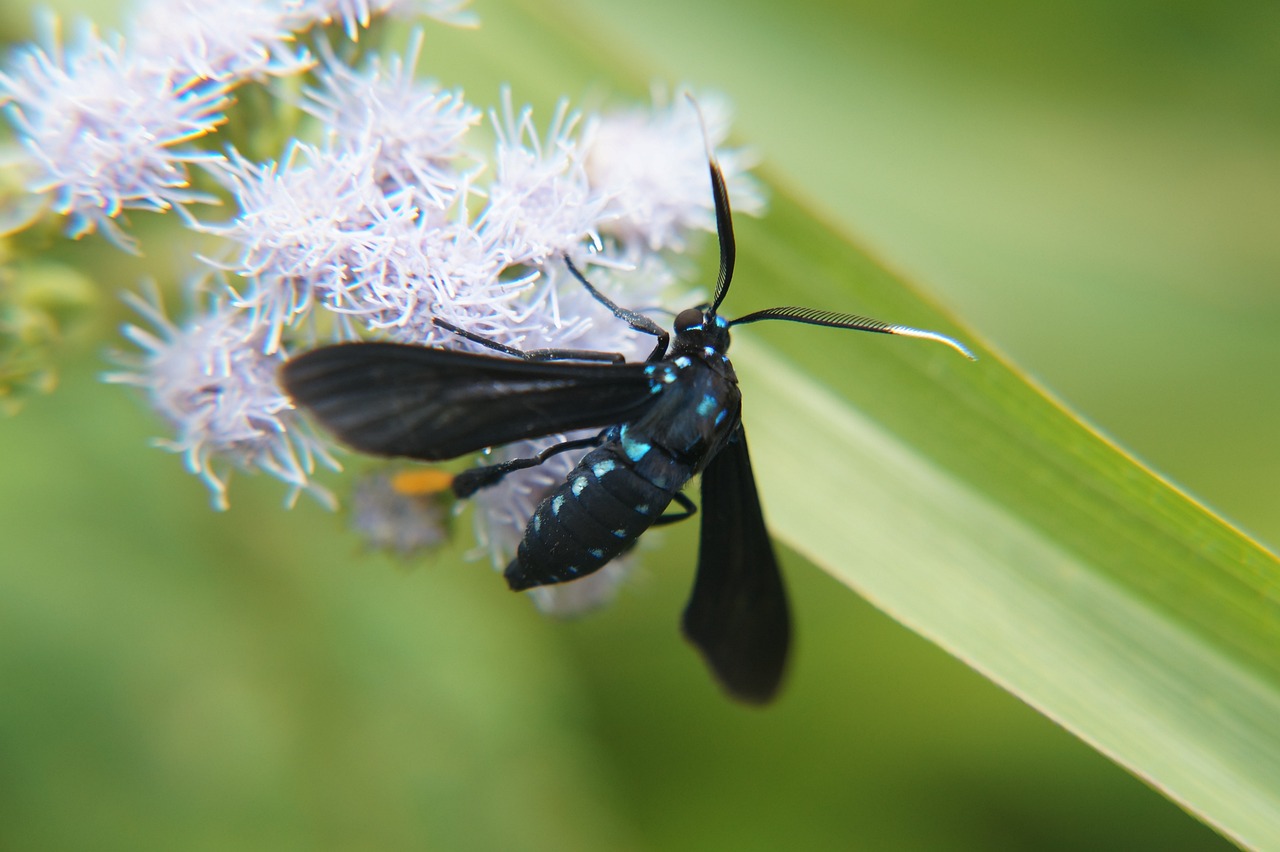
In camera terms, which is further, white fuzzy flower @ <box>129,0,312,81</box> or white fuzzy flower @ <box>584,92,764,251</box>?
white fuzzy flower @ <box>584,92,764,251</box>

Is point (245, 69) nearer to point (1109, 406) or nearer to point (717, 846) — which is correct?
point (717, 846)

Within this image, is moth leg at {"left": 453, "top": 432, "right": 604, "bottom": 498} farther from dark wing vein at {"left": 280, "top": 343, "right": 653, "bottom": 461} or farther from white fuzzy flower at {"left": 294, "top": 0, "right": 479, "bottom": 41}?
white fuzzy flower at {"left": 294, "top": 0, "right": 479, "bottom": 41}

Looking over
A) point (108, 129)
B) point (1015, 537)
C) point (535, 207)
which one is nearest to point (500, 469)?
point (535, 207)

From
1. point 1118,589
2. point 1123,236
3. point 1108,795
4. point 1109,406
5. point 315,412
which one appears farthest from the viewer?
point 1123,236

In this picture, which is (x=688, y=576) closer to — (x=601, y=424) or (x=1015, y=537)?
(x=1015, y=537)

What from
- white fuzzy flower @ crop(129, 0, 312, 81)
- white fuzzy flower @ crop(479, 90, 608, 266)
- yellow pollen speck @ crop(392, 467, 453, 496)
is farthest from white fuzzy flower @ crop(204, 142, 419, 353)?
yellow pollen speck @ crop(392, 467, 453, 496)

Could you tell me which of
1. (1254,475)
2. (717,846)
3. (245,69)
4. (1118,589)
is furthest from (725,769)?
(245,69)

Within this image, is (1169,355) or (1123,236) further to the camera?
(1123,236)

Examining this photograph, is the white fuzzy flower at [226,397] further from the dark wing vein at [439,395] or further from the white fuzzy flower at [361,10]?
the white fuzzy flower at [361,10]
